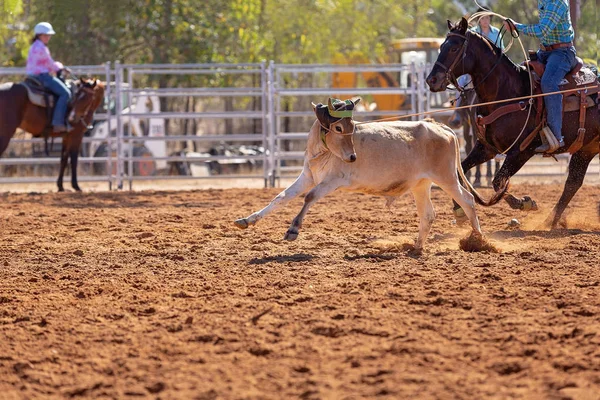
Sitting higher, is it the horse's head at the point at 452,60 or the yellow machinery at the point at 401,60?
the yellow machinery at the point at 401,60

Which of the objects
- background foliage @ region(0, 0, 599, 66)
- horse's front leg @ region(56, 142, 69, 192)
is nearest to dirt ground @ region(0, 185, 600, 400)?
horse's front leg @ region(56, 142, 69, 192)

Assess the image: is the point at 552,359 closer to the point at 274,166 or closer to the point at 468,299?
the point at 468,299

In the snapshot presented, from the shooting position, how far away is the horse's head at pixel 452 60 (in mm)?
8414

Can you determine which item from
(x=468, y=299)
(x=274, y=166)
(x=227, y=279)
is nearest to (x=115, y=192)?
(x=274, y=166)

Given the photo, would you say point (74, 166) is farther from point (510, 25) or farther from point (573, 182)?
point (510, 25)

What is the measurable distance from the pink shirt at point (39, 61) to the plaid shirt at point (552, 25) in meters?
7.99

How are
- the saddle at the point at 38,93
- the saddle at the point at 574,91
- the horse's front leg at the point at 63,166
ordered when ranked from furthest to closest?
1. the horse's front leg at the point at 63,166
2. the saddle at the point at 38,93
3. the saddle at the point at 574,91

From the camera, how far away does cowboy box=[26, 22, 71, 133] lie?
13992 mm

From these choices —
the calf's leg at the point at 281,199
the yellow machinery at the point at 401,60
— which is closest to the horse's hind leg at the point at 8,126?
the calf's leg at the point at 281,199

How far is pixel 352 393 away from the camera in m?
3.81

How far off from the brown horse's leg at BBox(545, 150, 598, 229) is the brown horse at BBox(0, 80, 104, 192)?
7.97 metres

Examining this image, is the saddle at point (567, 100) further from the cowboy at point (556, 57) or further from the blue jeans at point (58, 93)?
the blue jeans at point (58, 93)

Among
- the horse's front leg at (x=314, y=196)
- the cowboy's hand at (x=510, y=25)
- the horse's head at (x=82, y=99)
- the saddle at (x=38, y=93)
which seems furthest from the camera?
the horse's head at (x=82, y=99)

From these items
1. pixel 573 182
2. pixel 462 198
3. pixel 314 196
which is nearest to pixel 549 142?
pixel 573 182
